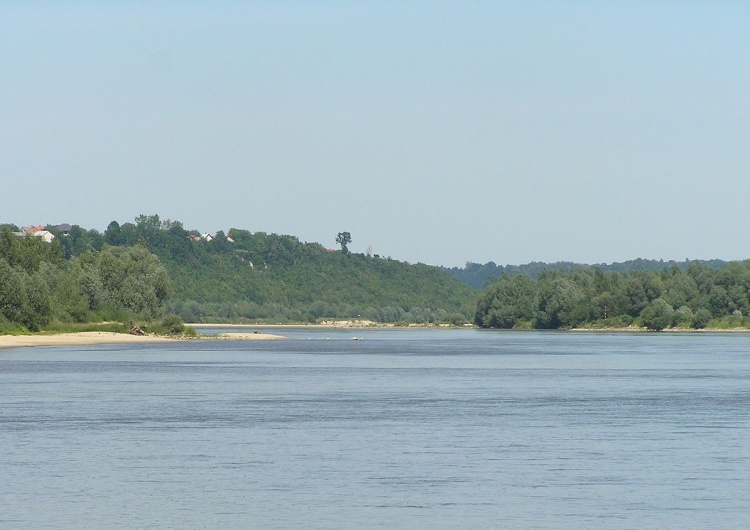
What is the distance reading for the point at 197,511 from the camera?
24.9 meters

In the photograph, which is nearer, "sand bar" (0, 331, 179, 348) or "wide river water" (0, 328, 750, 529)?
Answer: "wide river water" (0, 328, 750, 529)

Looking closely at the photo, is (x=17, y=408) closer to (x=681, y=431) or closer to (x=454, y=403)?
(x=454, y=403)

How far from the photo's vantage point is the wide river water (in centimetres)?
2477

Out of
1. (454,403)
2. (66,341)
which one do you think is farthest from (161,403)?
(66,341)

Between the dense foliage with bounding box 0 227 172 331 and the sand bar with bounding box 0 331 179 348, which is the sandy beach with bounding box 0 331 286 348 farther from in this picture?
the dense foliage with bounding box 0 227 172 331

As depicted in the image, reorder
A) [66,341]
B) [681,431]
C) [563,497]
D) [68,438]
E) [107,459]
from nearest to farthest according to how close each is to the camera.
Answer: [563,497] < [107,459] < [68,438] < [681,431] < [66,341]

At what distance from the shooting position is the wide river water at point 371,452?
24766 millimetres

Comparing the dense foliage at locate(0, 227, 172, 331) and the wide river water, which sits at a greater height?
the dense foliage at locate(0, 227, 172, 331)

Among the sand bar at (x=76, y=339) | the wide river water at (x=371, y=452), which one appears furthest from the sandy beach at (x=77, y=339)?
the wide river water at (x=371, y=452)

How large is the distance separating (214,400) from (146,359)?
39773 mm

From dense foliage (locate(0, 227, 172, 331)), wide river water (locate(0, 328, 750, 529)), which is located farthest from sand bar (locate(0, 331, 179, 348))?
wide river water (locate(0, 328, 750, 529))

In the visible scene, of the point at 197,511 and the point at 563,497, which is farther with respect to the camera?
the point at 563,497

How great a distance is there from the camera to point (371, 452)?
33.8 metres

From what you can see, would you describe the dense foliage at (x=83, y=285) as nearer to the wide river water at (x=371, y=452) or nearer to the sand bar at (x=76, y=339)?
the sand bar at (x=76, y=339)
